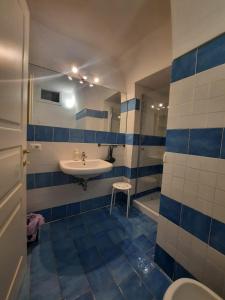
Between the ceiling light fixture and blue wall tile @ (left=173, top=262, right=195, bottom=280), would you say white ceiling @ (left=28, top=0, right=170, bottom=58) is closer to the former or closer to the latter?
the ceiling light fixture

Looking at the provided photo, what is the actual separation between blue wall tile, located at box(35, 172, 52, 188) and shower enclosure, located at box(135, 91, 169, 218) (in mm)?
1451

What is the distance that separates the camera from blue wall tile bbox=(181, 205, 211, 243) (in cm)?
98

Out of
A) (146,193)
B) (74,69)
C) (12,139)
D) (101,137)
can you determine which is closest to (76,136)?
(101,137)

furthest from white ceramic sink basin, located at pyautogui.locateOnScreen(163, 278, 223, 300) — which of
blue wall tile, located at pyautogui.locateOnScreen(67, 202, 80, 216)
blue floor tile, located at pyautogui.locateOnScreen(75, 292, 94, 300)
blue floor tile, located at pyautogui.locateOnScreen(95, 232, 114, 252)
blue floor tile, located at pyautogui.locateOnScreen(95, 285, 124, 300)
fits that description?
blue wall tile, located at pyautogui.locateOnScreen(67, 202, 80, 216)

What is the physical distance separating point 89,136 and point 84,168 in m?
0.59

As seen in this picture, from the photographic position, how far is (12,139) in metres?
0.87

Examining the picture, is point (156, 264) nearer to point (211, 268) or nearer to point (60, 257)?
point (211, 268)

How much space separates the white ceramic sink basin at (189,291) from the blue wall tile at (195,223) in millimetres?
273

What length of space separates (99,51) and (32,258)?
261 cm

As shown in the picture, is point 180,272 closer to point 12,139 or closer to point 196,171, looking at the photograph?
point 196,171

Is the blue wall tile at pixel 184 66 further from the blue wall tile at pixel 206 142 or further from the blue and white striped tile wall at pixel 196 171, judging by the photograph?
the blue wall tile at pixel 206 142

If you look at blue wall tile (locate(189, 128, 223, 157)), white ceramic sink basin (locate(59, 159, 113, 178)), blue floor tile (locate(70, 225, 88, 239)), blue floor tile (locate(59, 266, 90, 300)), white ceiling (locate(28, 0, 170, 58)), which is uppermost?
white ceiling (locate(28, 0, 170, 58))

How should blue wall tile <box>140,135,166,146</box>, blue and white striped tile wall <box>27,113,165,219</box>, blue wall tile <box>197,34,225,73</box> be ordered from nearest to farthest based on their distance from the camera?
blue wall tile <box>197,34,225,73</box>
blue and white striped tile wall <box>27,113,165,219</box>
blue wall tile <box>140,135,166,146</box>

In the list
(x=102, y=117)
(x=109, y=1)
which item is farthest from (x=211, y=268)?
(x=109, y=1)
